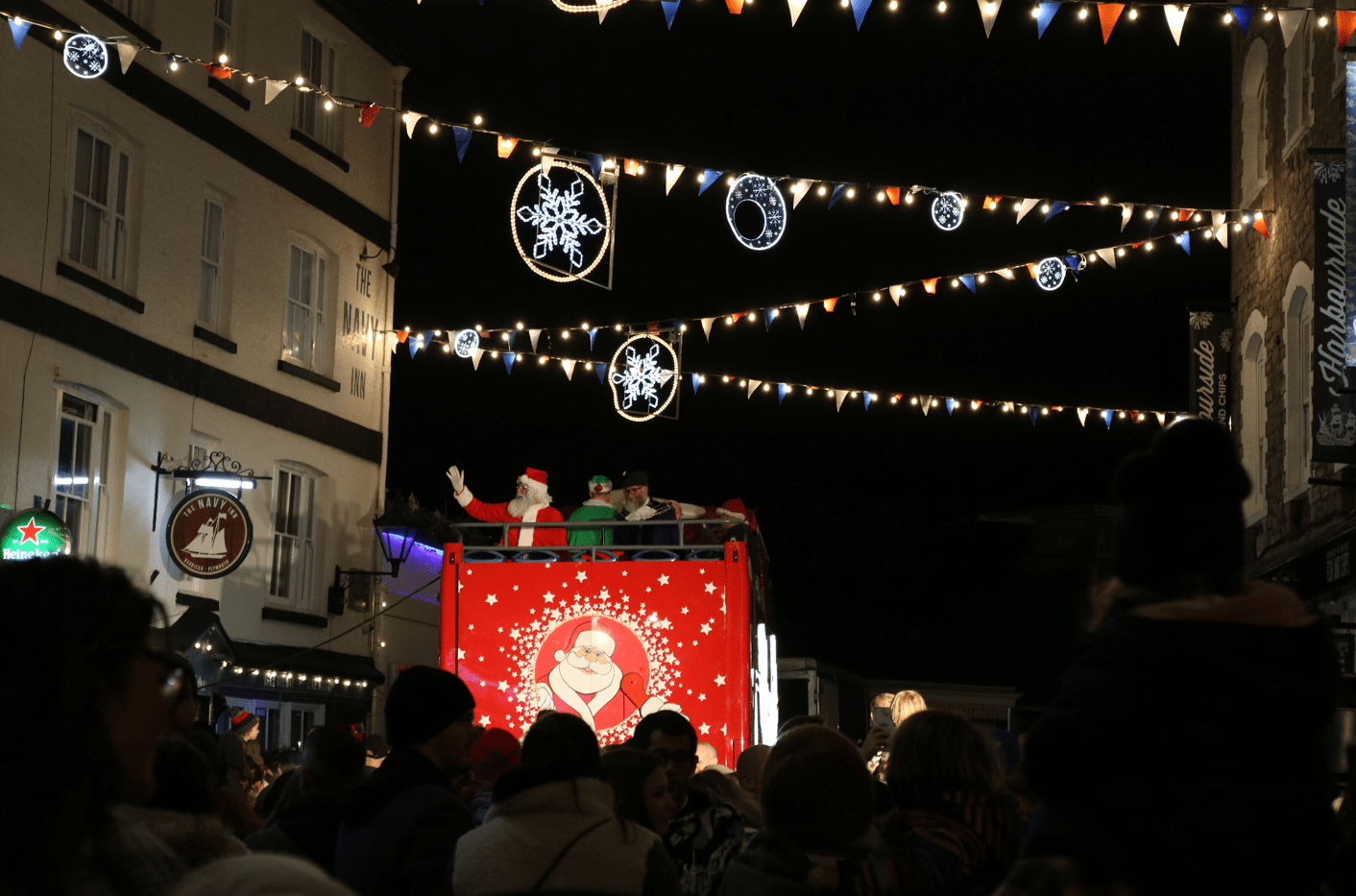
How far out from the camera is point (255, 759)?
1125 centimetres

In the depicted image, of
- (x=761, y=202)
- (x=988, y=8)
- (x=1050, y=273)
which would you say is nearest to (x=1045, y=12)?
(x=988, y=8)

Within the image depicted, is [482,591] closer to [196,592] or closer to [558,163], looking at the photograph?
[558,163]

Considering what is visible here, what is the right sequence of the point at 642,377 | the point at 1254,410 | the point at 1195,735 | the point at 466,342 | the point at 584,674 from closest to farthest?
1. the point at 1195,735
2. the point at 584,674
3. the point at 642,377
4. the point at 466,342
5. the point at 1254,410

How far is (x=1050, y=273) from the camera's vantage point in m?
16.0

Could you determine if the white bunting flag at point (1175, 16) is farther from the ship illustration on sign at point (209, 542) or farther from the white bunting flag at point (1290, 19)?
the ship illustration on sign at point (209, 542)

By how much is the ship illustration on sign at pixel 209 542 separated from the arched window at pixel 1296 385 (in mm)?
11811

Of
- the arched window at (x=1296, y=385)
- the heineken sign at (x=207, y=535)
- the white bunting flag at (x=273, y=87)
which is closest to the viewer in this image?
the white bunting flag at (x=273, y=87)

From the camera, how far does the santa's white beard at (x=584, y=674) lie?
1246cm

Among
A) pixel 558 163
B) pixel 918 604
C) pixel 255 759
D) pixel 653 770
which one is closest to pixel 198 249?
pixel 558 163

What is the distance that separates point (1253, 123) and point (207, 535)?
14054 mm

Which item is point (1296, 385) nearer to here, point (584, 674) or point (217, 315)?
point (584, 674)

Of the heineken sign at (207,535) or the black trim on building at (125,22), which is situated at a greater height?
the black trim on building at (125,22)

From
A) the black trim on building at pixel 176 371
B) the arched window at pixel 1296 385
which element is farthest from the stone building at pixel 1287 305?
the black trim on building at pixel 176 371

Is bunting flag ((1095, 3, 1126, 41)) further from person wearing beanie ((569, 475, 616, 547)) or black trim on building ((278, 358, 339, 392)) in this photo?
black trim on building ((278, 358, 339, 392))
